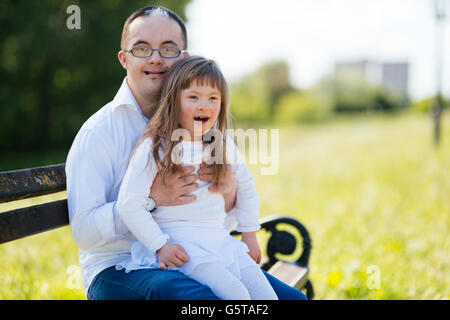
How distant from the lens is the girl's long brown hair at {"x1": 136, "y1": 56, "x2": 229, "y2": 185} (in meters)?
2.00

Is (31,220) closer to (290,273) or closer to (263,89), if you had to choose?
(290,273)

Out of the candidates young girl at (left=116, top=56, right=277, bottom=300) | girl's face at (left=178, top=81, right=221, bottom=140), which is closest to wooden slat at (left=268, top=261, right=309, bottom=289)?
young girl at (left=116, top=56, right=277, bottom=300)

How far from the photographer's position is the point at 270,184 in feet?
27.3

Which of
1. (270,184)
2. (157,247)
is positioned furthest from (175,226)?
(270,184)

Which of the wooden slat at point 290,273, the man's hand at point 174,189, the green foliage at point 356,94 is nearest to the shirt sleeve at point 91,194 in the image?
the man's hand at point 174,189

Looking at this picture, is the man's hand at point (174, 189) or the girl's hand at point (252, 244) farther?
the girl's hand at point (252, 244)

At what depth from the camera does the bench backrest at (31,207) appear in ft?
6.01

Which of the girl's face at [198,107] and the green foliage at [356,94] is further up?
the green foliage at [356,94]

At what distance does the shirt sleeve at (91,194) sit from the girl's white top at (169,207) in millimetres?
118

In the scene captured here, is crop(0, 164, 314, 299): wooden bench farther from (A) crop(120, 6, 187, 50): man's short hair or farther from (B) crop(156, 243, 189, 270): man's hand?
(A) crop(120, 6, 187, 50): man's short hair

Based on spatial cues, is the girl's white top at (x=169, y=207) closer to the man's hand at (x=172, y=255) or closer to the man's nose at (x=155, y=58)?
the man's hand at (x=172, y=255)
